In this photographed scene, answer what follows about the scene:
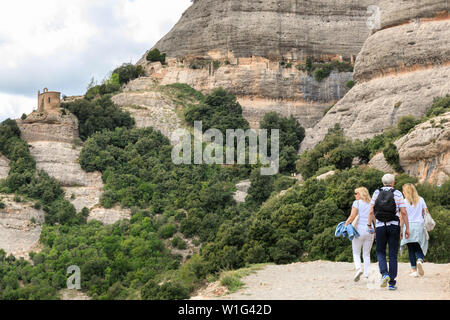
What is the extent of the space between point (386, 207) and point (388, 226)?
1.23 feet

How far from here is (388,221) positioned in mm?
12719

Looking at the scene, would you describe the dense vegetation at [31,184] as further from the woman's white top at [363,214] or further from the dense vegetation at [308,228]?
the woman's white top at [363,214]

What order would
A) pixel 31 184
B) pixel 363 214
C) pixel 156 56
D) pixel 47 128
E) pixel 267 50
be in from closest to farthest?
pixel 363 214
pixel 31 184
pixel 47 128
pixel 267 50
pixel 156 56

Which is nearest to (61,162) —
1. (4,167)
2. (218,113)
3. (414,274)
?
(4,167)

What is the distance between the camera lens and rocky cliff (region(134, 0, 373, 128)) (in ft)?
171

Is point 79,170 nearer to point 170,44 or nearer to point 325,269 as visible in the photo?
point 170,44

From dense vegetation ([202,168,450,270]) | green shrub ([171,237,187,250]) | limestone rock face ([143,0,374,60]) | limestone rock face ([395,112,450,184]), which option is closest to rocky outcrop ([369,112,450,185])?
limestone rock face ([395,112,450,184])

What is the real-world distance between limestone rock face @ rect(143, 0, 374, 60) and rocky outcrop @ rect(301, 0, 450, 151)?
35.2ft

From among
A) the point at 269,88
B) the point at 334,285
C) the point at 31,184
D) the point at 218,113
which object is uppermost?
the point at 269,88

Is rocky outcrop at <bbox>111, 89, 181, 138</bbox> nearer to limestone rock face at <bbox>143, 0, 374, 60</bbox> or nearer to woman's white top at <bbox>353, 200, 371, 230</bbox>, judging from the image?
limestone rock face at <bbox>143, 0, 374, 60</bbox>

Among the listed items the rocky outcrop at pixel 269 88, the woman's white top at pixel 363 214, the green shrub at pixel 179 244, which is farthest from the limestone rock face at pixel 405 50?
the woman's white top at pixel 363 214

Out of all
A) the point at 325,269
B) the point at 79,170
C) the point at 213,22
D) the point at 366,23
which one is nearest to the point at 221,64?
the point at 213,22

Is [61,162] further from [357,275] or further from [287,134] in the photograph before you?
[357,275]
